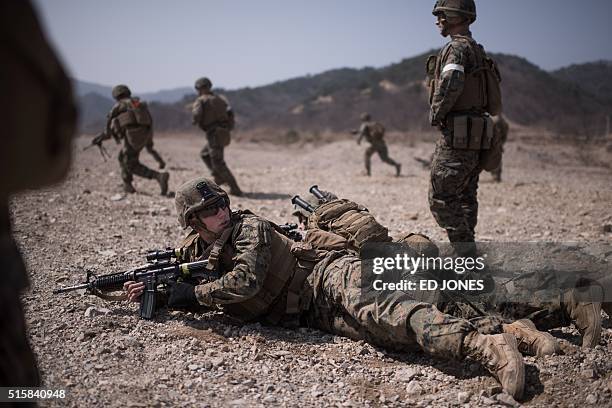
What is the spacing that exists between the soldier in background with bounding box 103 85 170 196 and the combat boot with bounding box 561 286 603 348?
676cm

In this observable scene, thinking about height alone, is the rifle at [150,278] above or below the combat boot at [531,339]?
above

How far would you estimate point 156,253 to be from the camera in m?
3.72

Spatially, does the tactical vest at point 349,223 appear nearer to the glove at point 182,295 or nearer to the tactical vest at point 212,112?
the glove at point 182,295

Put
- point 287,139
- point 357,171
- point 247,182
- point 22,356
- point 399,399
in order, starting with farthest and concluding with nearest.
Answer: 1. point 287,139
2. point 357,171
3. point 247,182
4. point 399,399
5. point 22,356

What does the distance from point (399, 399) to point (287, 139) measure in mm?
22562

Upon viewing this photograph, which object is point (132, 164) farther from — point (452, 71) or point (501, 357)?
point (501, 357)

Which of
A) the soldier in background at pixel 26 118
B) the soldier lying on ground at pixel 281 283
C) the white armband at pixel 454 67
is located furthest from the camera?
the white armband at pixel 454 67

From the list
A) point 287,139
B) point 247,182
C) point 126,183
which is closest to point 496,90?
point 126,183

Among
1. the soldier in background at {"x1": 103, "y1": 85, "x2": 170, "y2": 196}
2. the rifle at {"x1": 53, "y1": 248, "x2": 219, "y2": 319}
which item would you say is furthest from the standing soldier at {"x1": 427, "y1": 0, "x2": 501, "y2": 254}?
the soldier in background at {"x1": 103, "y1": 85, "x2": 170, "y2": 196}

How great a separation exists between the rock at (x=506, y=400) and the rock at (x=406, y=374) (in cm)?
49

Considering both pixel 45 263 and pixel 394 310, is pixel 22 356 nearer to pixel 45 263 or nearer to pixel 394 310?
pixel 394 310

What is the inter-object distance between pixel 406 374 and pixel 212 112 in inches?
267

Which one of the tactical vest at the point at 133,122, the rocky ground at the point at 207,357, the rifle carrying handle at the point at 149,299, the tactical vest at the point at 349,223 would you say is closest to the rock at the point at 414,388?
the rocky ground at the point at 207,357

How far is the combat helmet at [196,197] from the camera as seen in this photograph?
3.35 m
